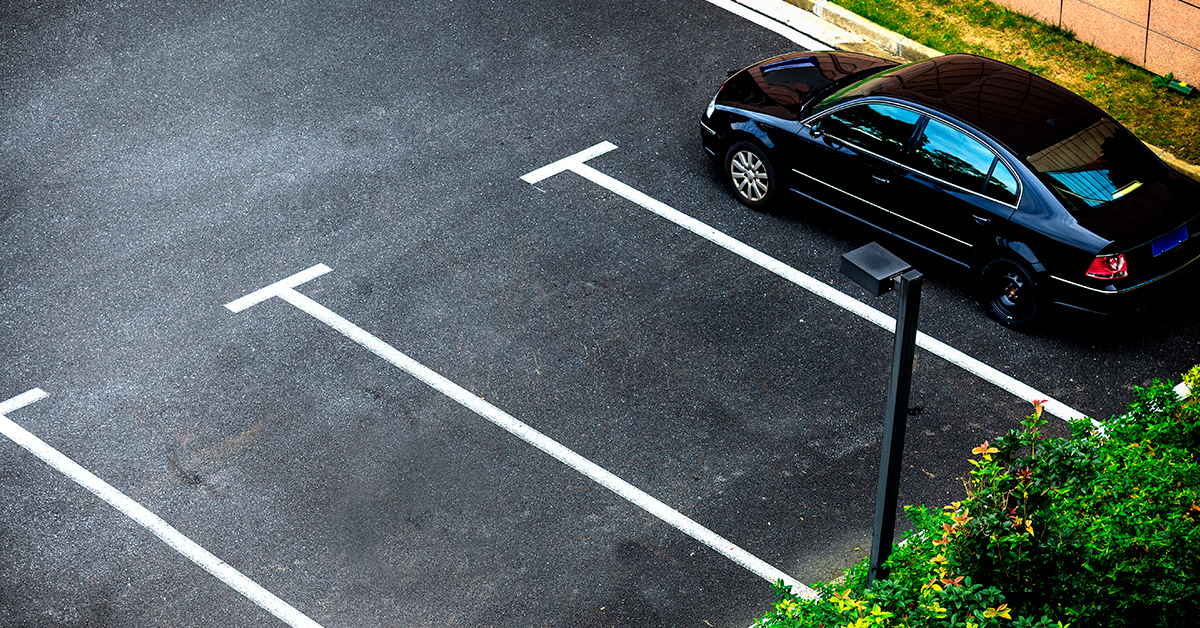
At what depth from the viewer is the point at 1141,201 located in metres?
9.42

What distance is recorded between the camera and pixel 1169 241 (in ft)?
30.5

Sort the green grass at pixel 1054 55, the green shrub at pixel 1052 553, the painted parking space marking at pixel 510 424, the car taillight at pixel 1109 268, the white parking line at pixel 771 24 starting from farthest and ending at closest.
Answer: the white parking line at pixel 771 24 → the green grass at pixel 1054 55 → the car taillight at pixel 1109 268 → the painted parking space marking at pixel 510 424 → the green shrub at pixel 1052 553

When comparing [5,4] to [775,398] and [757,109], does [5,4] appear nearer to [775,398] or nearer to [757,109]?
[757,109]

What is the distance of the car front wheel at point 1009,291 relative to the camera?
9.53 meters

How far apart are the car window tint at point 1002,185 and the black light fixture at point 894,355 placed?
379 cm

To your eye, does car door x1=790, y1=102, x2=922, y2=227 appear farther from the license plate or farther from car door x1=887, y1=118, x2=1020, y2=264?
the license plate

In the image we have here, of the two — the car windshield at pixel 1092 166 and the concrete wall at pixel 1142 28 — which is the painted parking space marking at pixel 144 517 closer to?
the car windshield at pixel 1092 166

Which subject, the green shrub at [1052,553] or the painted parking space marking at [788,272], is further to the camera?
the painted parking space marking at [788,272]

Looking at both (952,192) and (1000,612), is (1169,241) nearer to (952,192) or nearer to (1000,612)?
(952,192)

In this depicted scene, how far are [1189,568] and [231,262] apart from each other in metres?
8.17

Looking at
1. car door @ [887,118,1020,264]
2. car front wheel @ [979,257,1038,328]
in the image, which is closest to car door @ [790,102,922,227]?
car door @ [887,118,1020,264]

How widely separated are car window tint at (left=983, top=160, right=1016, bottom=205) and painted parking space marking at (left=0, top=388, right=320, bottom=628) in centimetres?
624

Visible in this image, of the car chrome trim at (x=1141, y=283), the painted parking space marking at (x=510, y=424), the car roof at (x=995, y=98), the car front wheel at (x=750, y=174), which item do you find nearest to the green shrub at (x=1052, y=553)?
the painted parking space marking at (x=510, y=424)

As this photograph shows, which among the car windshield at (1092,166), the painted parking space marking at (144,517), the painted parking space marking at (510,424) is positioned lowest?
the painted parking space marking at (144,517)
